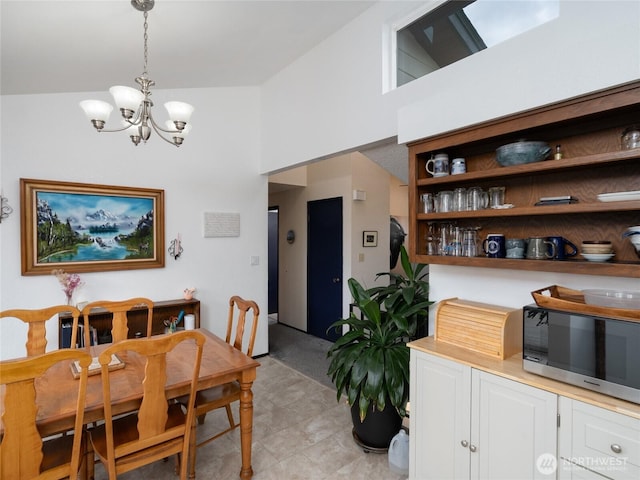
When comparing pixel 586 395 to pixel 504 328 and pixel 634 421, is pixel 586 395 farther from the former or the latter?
pixel 504 328

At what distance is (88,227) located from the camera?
3043 mm

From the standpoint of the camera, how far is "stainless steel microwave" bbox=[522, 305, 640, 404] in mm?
1220

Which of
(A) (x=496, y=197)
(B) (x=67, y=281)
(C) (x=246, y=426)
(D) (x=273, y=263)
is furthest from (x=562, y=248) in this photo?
(D) (x=273, y=263)

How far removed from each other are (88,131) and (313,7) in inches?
88.8

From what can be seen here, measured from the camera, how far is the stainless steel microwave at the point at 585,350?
1.22 metres

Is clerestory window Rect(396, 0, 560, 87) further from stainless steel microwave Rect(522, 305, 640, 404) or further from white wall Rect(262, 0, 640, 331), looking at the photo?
stainless steel microwave Rect(522, 305, 640, 404)

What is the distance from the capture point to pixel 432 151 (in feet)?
6.81

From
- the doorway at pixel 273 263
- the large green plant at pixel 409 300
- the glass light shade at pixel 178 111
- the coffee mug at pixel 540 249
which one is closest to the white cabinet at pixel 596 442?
the coffee mug at pixel 540 249

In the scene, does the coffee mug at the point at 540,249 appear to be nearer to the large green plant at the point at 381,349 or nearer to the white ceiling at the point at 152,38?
the large green plant at the point at 381,349

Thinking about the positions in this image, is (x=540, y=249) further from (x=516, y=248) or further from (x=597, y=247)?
(x=597, y=247)

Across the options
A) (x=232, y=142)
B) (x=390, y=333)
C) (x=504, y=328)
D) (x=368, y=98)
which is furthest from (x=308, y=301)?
(x=504, y=328)

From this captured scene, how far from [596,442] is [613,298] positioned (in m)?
0.59

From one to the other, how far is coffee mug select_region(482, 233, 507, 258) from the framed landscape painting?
9.87ft

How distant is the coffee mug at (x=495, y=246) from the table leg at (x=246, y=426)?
5.19ft
